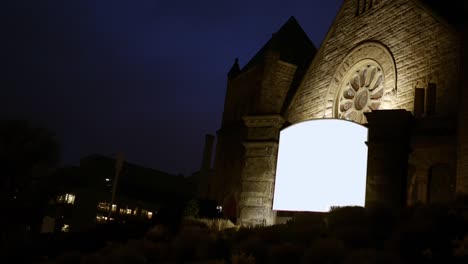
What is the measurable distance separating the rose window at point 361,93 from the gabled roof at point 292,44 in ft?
42.0

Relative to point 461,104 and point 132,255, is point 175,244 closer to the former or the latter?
point 132,255

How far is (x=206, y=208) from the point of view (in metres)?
19.9

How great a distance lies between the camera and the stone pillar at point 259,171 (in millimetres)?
15281

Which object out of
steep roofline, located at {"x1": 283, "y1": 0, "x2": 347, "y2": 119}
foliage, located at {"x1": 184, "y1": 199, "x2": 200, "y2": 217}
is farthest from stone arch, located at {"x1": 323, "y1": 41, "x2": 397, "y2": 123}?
foliage, located at {"x1": 184, "y1": 199, "x2": 200, "y2": 217}

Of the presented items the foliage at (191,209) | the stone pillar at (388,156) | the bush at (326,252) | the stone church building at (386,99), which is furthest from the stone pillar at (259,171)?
the bush at (326,252)

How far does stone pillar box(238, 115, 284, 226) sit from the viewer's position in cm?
1528

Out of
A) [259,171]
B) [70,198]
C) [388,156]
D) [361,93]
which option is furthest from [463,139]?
[70,198]

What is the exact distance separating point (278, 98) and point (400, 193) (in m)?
6.03

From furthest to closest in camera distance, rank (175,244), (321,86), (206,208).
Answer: (206,208) → (321,86) → (175,244)

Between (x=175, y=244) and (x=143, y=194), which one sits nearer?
(x=175, y=244)

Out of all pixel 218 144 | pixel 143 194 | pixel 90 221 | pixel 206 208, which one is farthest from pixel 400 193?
pixel 143 194

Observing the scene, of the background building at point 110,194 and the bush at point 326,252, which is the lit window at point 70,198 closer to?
the background building at point 110,194

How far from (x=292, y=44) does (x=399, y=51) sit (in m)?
17.1

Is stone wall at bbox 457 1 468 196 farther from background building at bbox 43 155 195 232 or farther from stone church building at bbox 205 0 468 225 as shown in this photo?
background building at bbox 43 155 195 232
